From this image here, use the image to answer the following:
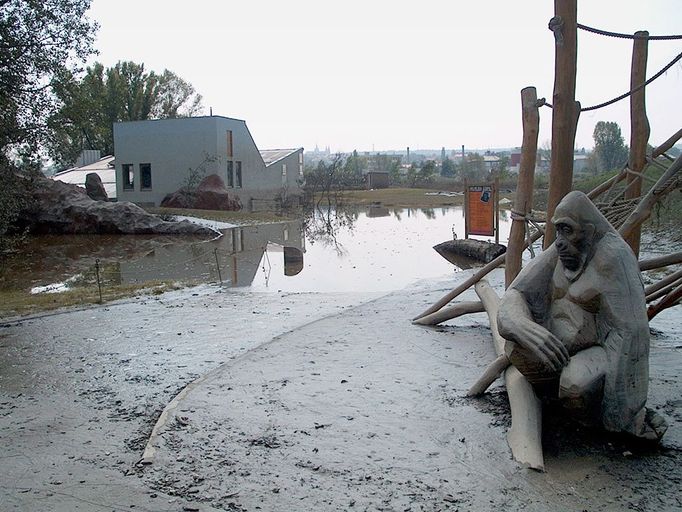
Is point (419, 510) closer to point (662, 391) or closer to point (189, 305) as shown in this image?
point (662, 391)

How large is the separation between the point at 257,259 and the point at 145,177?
25.4 m

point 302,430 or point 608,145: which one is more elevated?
point 608,145

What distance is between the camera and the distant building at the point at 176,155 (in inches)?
1586

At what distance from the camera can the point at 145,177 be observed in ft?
139

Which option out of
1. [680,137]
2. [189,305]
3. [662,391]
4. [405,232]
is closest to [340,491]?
[662,391]

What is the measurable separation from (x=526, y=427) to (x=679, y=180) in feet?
10.2

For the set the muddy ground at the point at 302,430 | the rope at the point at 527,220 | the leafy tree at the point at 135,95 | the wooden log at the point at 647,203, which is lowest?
the muddy ground at the point at 302,430

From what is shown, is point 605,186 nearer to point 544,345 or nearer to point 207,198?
point 544,345

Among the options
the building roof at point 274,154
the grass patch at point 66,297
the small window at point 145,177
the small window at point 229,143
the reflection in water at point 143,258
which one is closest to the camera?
the grass patch at point 66,297

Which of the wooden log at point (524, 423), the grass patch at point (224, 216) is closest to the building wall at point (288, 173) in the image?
the grass patch at point (224, 216)

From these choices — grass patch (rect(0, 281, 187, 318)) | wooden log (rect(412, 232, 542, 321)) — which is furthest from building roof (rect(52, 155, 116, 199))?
wooden log (rect(412, 232, 542, 321))

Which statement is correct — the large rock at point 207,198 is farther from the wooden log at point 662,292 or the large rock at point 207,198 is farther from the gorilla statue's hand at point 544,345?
the gorilla statue's hand at point 544,345

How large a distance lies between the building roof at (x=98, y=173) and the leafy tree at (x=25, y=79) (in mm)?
31913

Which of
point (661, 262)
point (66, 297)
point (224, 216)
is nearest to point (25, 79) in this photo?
point (66, 297)
